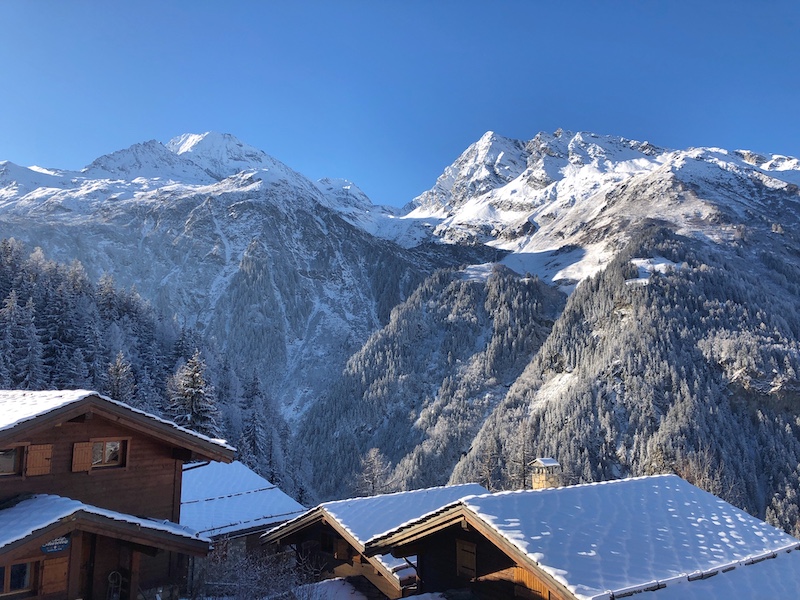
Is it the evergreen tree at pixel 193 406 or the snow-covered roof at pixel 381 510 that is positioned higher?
the evergreen tree at pixel 193 406

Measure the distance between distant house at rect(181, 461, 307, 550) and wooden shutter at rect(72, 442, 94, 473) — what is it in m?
8.98

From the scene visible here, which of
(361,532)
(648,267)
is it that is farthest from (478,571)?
(648,267)

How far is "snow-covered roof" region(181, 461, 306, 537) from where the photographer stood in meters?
23.6

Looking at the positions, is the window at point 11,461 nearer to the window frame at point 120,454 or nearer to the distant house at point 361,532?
the window frame at point 120,454

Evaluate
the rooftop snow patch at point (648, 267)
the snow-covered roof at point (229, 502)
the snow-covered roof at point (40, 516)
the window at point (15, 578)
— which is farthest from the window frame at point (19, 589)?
the rooftop snow patch at point (648, 267)

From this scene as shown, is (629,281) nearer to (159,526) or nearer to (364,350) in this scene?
(364,350)

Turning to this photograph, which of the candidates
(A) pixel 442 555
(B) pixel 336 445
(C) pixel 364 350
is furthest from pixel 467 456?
(A) pixel 442 555

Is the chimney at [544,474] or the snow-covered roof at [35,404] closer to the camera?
the snow-covered roof at [35,404]

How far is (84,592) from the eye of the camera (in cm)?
1200

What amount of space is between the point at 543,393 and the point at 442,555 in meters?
119

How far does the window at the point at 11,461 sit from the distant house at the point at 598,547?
25.3 ft

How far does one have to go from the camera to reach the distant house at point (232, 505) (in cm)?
2345

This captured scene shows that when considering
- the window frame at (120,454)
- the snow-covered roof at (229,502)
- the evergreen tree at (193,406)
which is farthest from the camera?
the evergreen tree at (193,406)

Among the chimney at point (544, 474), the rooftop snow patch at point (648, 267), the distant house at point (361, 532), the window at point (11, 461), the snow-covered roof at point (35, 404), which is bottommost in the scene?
the distant house at point (361, 532)
